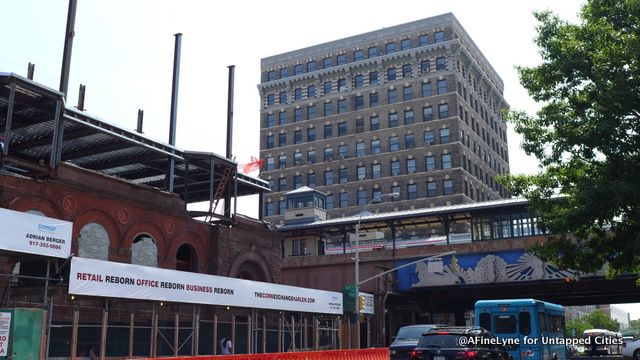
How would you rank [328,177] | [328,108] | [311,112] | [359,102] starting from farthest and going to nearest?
[311,112], [328,108], [359,102], [328,177]

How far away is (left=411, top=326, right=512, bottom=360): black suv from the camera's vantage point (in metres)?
16.5

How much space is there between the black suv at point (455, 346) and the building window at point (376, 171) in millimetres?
71206

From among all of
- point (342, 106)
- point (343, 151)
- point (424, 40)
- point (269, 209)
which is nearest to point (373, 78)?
point (342, 106)

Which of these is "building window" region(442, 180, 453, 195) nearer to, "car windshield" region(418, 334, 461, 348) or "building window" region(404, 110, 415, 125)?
"building window" region(404, 110, 415, 125)

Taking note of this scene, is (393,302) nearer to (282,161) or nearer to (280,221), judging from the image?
(280,221)

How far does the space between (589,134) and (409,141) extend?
68.8 meters

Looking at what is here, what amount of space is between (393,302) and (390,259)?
7122 millimetres

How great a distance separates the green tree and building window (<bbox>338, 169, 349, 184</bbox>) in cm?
6863

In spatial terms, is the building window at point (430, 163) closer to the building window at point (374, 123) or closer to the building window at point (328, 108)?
the building window at point (374, 123)

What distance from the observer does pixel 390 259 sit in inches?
1980

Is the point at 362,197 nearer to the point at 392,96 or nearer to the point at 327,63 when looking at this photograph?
the point at 392,96

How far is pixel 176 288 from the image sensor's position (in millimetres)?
25188

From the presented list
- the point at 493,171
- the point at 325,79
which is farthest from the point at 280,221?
the point at 493,171

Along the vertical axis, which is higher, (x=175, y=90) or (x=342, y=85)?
(x=342, y=85)
